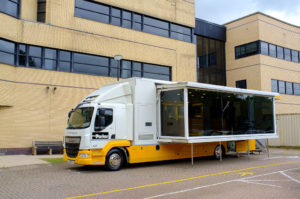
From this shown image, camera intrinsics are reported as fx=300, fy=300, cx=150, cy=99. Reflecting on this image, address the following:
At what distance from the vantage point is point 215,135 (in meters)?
13.7

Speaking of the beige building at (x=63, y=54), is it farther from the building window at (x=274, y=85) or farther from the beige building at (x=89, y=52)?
the building window at (x=274, y=85)

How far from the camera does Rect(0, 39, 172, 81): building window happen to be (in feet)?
57.1

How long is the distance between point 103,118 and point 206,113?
4.74 metres

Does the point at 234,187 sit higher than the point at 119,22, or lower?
lower

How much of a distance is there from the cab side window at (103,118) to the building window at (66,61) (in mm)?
8235

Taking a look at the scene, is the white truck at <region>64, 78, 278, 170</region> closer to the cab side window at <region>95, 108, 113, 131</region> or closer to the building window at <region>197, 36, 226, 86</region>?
the cab side window at <region>95, 108, 113, 131</region>

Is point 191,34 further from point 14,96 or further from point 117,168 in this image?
point 117,168

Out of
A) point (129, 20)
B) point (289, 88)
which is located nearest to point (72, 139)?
point (129, 20)

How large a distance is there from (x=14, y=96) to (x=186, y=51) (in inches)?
562

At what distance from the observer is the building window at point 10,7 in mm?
17000

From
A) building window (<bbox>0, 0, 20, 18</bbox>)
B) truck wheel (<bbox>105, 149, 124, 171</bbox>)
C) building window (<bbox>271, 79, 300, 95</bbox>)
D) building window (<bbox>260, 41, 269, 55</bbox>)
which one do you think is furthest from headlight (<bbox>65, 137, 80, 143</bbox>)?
building window (<bbox>271, 79, 300, 95</bbox>)

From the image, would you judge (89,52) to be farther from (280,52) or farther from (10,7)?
(280,52)

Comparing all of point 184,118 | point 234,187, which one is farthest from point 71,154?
point 234,187

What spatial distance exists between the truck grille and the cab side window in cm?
107
